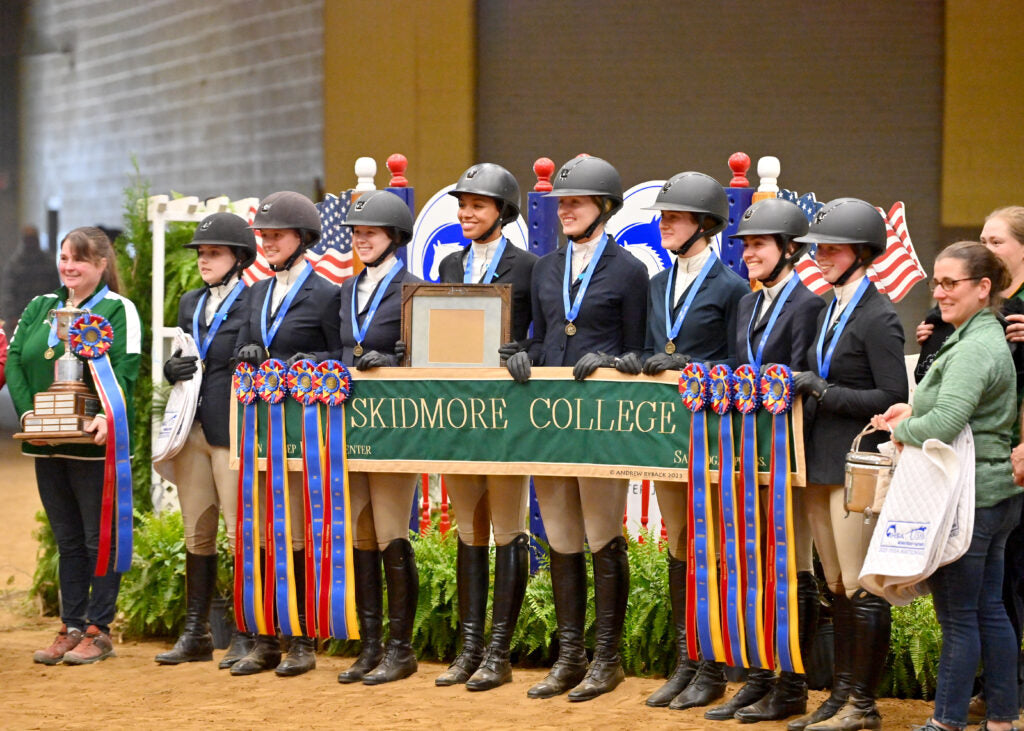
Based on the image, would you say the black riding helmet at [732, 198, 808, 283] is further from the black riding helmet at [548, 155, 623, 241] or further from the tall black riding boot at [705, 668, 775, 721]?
the tall black riding boot at [705, 668, 775, 721]

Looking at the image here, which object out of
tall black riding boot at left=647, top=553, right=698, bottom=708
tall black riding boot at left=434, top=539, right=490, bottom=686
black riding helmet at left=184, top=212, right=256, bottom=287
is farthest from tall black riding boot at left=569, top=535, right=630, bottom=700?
black riding helmet at left=184, top=212, right=256, bottom=287

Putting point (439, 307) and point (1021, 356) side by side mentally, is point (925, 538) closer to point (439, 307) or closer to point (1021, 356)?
point (1021, 356)

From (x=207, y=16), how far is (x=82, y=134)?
1.61m

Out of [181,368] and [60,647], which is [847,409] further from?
[60,647]

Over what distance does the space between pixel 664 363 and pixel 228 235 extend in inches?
67.5

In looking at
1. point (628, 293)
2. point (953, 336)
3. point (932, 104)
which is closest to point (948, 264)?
point (953, 336)

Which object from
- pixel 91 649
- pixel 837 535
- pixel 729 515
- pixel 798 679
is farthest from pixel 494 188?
pixel 91 649

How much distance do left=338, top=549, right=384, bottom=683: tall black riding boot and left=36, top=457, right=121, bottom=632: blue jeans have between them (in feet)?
3.29

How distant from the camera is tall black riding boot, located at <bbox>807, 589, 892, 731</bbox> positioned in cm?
397

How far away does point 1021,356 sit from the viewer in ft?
13.0

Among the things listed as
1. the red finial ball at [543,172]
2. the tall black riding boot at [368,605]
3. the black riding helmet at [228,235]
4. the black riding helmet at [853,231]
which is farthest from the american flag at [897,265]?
the black riding helmet at [228,235]

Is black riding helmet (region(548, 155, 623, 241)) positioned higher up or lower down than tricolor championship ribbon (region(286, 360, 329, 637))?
higher up

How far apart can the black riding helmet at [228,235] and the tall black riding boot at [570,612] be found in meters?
1.57

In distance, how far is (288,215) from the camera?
4.92 meters
